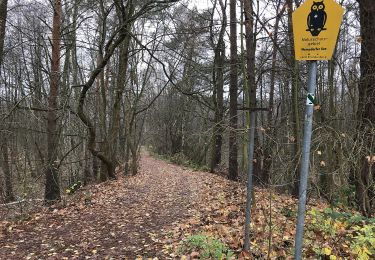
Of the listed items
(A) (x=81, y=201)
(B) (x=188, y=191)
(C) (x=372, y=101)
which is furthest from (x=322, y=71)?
(A) (x=81, y=201)

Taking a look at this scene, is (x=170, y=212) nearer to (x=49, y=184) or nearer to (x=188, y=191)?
(x=188, y=191)

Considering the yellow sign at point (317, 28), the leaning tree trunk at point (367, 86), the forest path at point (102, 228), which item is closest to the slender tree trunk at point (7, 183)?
the forest path at point (102, 228)

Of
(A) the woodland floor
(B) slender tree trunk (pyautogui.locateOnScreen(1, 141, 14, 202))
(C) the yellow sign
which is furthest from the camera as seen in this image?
(B) slender tree trunk (pyautogui.locateOnScreen(1, 141, 14, 202))

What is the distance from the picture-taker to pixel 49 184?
1097 cm

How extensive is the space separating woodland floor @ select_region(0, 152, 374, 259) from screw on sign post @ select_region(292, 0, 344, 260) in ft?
4.14

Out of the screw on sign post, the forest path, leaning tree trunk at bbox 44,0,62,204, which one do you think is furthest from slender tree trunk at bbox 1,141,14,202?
the screw on sign post

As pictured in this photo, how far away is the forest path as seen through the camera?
5906 mm

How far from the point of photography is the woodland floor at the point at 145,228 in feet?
17.7

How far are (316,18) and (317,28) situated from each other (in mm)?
83

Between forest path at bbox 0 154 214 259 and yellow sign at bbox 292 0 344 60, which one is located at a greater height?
yellow sign at bbox 292 0 344 60

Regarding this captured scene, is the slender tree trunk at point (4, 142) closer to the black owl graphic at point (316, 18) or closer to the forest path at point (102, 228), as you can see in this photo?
the forest path at point (102, 228)

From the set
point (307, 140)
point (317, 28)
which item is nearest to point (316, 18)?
point (317, 28)

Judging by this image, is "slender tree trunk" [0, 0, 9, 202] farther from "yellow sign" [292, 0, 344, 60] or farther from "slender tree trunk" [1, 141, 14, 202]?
"yellow sign" [292, 0, 344, 60]

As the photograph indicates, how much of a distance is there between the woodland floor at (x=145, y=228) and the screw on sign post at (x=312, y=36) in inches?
49.6
